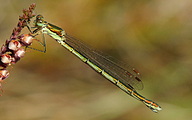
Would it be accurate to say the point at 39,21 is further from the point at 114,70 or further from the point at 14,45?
the point at 114,70

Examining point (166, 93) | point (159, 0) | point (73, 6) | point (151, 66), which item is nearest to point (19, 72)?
point (73, 6)

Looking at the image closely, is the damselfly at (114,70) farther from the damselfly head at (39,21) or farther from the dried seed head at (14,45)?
the dried seed head at (14,45)

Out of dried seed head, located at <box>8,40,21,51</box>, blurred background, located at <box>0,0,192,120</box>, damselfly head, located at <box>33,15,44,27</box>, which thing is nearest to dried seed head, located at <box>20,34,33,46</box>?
dried seed head, located at <box>8,40,21,51</box>

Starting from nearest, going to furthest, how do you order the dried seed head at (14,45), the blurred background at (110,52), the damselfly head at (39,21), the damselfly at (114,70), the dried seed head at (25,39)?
the dried seed head at (14,45) → the dried seed head at (25,39) → the damselfly head at (39,21) → the damselfly at (114,70) → the blurred background at (110,52)

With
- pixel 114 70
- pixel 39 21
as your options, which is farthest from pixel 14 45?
pixel 114 70

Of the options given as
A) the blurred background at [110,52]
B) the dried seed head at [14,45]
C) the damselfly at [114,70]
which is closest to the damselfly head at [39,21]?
the damselfly at [114,70]

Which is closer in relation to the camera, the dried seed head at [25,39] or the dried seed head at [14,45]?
the dried seed head at [14,45]

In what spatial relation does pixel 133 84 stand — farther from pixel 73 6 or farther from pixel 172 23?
pixel 73 6

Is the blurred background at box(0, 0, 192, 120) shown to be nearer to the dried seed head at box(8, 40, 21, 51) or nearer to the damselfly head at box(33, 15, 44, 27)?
the damselfly head at box(33, 15, 44, 27)
